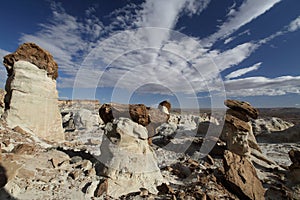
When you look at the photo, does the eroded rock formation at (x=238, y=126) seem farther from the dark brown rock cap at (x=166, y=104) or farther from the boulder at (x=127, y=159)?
the dark brown rock cap at (x=166, y=104)

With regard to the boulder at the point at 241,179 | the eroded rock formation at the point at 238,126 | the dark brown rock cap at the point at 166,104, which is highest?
the dark brown rock cap at the point at 166,104

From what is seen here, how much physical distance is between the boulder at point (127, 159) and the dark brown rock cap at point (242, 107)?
7.09 metres

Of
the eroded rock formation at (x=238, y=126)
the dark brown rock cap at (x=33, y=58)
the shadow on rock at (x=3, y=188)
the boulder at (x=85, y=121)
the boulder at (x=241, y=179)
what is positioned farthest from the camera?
the boulder at (x=85, y=121)

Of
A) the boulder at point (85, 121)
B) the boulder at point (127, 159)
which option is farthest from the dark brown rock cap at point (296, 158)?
the boulder at point (85, 121)

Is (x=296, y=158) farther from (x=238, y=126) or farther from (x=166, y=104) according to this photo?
(x=166, y=104)

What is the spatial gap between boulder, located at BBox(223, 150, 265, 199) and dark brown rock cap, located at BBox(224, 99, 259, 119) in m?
5.22

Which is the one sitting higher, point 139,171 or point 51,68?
point 51,68

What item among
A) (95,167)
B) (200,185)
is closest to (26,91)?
(95,167)

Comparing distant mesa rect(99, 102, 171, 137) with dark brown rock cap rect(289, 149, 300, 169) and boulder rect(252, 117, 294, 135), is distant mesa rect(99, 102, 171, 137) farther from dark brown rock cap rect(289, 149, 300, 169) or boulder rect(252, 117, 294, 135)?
boulder rect(252, 117, 294, 135)

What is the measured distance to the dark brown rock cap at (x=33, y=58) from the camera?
10695 millimetres

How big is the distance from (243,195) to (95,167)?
516cm

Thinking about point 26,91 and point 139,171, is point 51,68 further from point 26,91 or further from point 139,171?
point 139,171

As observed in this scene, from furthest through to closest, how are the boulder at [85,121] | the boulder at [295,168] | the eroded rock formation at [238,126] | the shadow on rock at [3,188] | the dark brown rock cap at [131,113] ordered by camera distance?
1. the boulder at [85,121]
2. the eroded rock formation at [238,126]
3. the boulder at [295,168]
4. the dark brown rock cap at [131,113]
5. the shadow on rock at [3,188]

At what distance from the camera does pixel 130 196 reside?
5734mm
